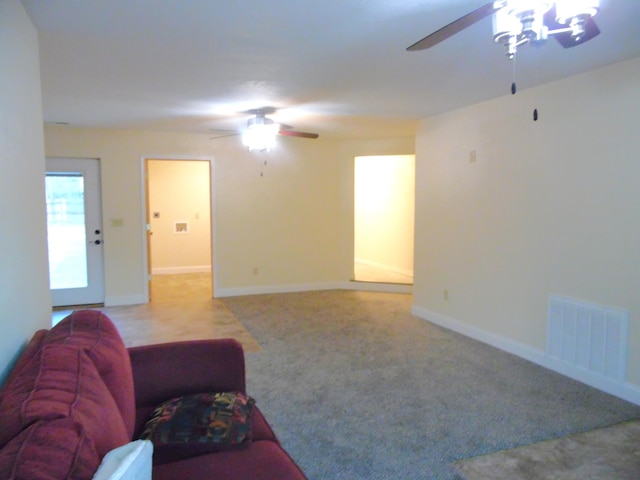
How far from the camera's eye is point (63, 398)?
121cm

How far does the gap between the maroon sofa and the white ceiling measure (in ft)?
5.34

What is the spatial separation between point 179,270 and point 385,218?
419 cm

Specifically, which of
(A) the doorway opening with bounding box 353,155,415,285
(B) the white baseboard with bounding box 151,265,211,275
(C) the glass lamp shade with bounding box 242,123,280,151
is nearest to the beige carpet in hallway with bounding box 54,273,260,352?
(B) the white baseboard with bounding box 151,265,211,275

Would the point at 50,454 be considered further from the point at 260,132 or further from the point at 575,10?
the point at 260,132

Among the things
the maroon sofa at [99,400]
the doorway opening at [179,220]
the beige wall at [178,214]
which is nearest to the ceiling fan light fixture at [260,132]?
the maroon sofa at [99,400]

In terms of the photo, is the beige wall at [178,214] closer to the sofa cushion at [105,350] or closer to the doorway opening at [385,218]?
the doorway opening at [385,218]

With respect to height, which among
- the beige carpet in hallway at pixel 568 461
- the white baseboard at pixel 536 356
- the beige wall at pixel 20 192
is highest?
the beige wall at pixel 20 192

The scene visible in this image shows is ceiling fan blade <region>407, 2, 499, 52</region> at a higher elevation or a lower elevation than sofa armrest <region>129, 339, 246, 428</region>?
higher

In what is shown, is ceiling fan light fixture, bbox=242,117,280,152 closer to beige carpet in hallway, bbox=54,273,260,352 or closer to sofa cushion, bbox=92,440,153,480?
beige carpet in hallway, bbox=54,273,260,352

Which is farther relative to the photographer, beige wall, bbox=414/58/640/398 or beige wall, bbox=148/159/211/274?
beige wall, bbox=148/159/211/274

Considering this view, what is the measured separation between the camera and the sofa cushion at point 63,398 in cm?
109

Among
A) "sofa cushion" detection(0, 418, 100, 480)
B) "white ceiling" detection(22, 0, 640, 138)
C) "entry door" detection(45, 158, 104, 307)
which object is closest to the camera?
"sofa cushion" detection(0, 418, 100, 480)

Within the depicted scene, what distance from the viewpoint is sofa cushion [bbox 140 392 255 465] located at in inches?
66.7

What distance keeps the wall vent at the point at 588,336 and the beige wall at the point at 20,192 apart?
367 centimetres
